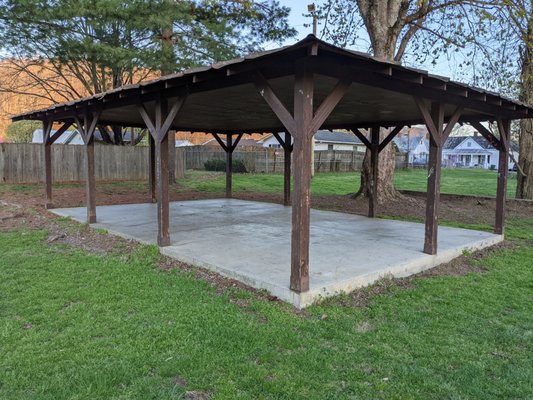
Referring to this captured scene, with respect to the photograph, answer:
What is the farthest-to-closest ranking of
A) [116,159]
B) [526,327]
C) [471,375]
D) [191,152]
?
1. [191,152]
2. [116,159]
3. [526,327]
4. [471,375]

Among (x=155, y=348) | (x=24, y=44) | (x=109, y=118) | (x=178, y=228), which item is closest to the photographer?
(x=155, y=348)

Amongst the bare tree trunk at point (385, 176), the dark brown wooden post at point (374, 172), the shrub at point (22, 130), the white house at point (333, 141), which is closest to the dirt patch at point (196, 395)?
the dark brown wooden post at point (374, 172)

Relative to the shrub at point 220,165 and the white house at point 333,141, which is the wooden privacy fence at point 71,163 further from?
the white house at point 333,141

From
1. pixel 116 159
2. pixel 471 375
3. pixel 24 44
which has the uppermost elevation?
pixel 24 44

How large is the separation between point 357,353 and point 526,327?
169 centimetres

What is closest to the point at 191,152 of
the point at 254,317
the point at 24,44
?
the point at 24,44

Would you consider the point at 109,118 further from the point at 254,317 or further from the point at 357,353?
the point at 357,353

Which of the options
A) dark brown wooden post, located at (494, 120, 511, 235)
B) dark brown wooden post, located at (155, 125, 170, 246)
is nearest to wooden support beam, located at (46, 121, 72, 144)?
dark brown wooden post, located at (155, 125, 170, 246)

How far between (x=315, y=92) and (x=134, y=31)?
8.81 m

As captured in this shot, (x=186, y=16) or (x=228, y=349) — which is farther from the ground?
(x=186, y=16)

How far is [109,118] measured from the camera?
9.30m

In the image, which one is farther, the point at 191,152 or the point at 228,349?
the point at 191,152

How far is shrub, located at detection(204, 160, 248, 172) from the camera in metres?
22.9

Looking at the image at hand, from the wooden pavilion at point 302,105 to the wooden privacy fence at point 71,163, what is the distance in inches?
229
